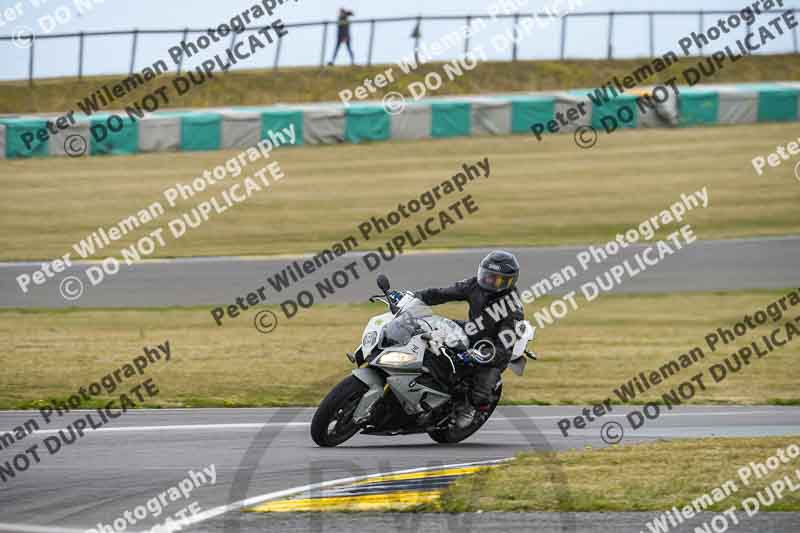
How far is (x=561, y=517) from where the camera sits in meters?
7.35

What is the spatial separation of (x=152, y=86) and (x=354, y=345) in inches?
1047

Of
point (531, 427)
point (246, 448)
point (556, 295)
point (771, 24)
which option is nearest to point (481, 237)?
point (556, 295)

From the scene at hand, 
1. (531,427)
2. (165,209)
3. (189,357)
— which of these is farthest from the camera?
(165,209)

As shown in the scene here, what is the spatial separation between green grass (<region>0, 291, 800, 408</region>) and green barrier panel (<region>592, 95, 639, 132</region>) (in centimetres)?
1581

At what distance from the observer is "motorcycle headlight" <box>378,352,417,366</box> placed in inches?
391

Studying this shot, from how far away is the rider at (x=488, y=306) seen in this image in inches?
413

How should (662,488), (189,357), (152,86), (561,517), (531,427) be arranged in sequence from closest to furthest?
(561,517) → (662,488) → (531,427) → (189,357) → (152,86)

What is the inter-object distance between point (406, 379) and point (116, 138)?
26.2 metres

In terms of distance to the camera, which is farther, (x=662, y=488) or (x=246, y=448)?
(x=246, y=448)

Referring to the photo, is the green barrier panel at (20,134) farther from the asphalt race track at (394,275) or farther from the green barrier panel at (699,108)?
the green barrier panel at (699,108)

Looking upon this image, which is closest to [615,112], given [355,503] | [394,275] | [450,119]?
[450,119]

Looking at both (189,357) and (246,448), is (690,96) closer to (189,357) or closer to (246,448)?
(189,357)

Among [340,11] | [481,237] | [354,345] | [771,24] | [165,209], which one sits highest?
[340,11]

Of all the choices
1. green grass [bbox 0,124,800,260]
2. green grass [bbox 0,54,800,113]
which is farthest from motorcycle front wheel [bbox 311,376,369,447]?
green grass [bbox 0,54,800,113]
